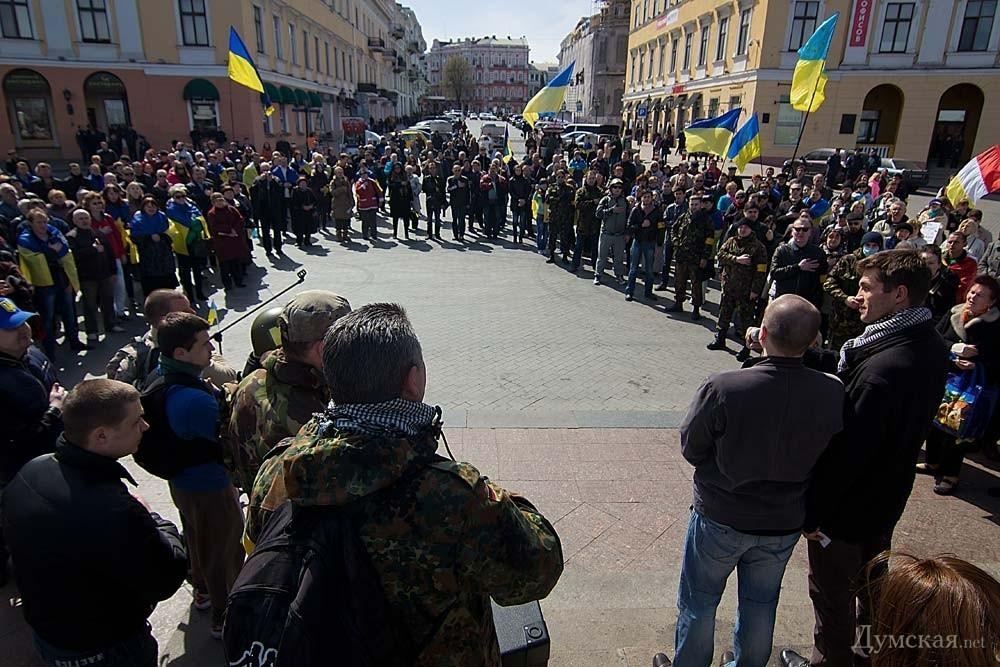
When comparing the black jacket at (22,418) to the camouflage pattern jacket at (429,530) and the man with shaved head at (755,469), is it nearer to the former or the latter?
the camouflage pattern jacket at (429,530)

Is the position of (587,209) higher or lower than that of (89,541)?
higher

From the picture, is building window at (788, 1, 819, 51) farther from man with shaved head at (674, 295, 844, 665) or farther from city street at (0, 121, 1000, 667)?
man with shaved head at (674, 295, 844, 665)

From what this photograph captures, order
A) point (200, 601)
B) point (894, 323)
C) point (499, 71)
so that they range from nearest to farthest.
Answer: point (894, 323) → point (200, 601) → point (499, 71)

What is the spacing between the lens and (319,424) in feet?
5.06

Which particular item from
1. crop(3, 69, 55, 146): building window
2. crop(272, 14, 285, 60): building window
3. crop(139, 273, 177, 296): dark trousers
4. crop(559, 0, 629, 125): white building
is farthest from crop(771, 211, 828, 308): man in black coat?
crop(559, 0, 629, 125): white building

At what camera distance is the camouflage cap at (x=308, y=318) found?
248 cm

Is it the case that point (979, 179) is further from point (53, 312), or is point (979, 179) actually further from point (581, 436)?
point (53, 312)

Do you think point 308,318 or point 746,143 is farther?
point 746,143

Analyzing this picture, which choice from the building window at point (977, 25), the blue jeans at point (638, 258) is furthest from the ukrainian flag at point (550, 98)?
the building window at point (977, 25)

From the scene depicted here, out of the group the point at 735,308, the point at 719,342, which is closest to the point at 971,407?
the point at 719,342

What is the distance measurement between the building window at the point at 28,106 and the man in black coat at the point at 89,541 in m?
33.5

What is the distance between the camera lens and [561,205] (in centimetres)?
1342

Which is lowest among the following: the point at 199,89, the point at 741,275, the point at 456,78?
the point at 741,275

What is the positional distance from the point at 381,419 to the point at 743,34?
125 feet
